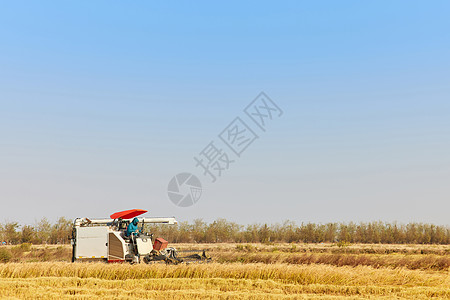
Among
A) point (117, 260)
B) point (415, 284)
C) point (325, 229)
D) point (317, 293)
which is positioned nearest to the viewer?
→ point (317, 293)

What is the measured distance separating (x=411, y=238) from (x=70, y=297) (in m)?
59.0

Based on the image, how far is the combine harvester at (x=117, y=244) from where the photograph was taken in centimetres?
2028

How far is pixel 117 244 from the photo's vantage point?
2027 centimetres

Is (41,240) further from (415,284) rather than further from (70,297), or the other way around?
(415,284)

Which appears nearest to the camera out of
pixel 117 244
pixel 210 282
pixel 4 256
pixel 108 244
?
pixel 210 282

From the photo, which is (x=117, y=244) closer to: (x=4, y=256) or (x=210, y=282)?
(x=210, y=282)

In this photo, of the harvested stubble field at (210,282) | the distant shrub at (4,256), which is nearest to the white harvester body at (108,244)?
the harvested stubble field at (210,282)

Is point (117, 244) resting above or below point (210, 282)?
above

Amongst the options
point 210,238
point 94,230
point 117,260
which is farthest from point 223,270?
point 210,238

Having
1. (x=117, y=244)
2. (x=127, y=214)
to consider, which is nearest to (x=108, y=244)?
(x=117, y=244)

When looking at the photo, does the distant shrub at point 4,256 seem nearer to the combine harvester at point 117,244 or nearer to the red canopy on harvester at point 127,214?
the combine harvester at point 117,244

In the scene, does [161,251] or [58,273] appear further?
[161,251]

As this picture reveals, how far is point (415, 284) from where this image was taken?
54.9ft

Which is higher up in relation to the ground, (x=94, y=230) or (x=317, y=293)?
(x=94, y=230)
